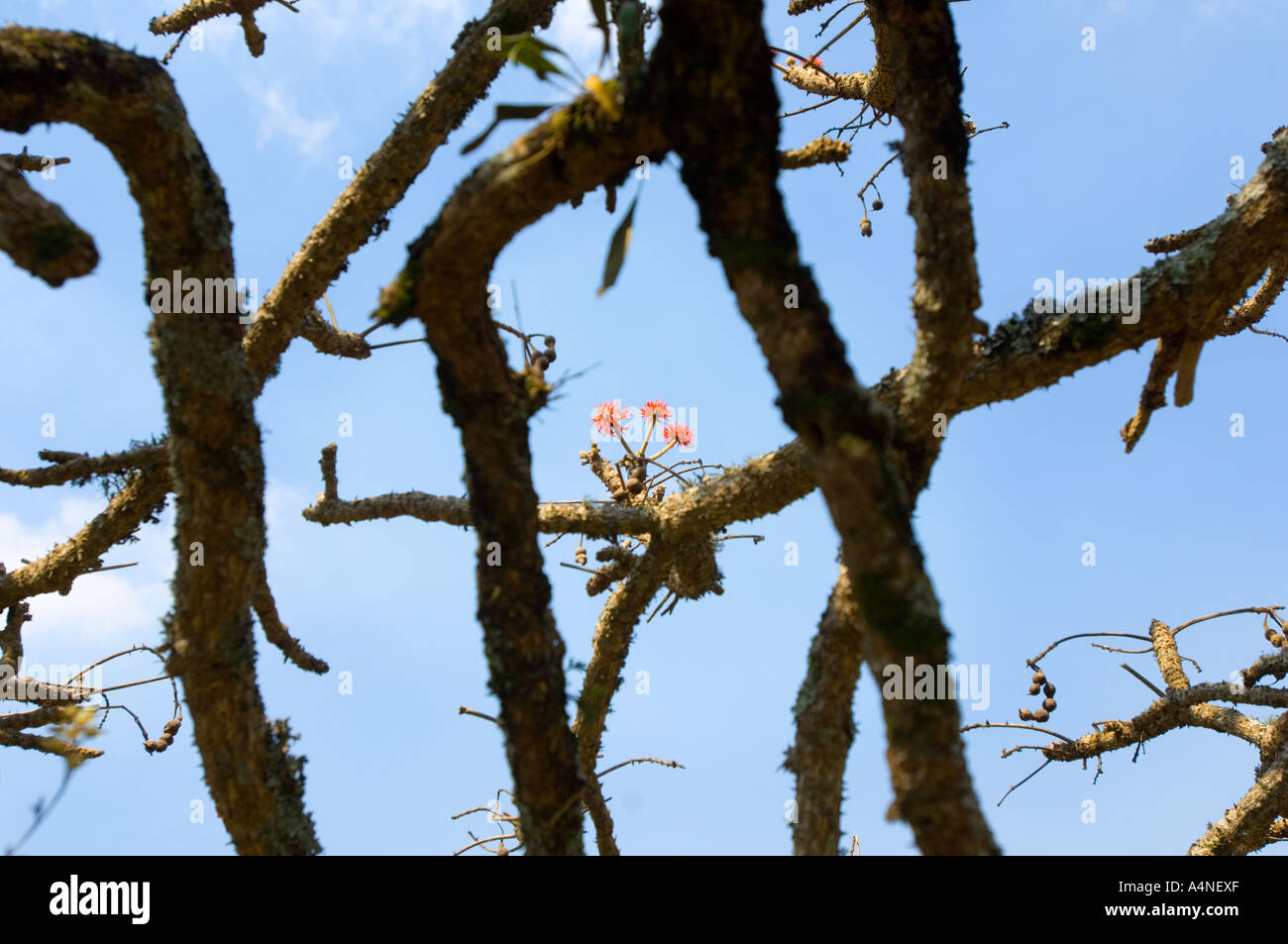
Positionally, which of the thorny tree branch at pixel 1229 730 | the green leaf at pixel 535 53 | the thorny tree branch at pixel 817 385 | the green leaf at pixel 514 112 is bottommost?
the thorny tree branch at pixel 1229 730

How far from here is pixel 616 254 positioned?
7.29 feet

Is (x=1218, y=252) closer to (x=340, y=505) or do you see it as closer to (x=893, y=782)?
(x=893, y=782)

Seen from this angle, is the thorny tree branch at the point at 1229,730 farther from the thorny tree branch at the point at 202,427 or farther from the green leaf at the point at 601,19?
the green leaf at the point at 601,19

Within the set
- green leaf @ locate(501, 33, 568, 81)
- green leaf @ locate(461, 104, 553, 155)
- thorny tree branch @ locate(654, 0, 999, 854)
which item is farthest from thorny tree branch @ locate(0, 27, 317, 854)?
thorny tree branch @ locate(654, 0, 999, 854)

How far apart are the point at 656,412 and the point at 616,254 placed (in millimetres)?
3264

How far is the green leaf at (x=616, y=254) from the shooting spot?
2219 mm

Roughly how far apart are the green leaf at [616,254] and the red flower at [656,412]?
3.23 metres

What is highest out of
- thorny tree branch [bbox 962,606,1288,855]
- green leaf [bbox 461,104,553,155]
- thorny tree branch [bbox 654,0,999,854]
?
green leaf [bbox 461,104,553,155]

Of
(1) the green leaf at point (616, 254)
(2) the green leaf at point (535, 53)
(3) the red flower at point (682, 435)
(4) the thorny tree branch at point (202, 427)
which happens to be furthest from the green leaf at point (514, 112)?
(3) the red flower at point (682, 435)

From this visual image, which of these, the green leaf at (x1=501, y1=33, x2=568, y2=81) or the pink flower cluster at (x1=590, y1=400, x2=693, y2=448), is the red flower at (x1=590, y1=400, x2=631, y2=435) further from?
the green leaf at (x1=501, y1=33, x2=568, y2=81)

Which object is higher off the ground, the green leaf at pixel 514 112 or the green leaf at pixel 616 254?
the green leaf at pixel 514 112

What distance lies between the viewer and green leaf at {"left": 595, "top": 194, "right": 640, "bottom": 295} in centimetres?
222

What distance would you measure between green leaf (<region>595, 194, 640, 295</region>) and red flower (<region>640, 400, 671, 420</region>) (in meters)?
3.23
